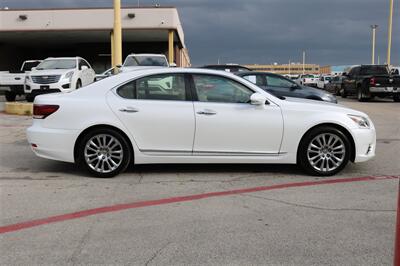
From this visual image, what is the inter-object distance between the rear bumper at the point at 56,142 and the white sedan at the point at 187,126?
1cm

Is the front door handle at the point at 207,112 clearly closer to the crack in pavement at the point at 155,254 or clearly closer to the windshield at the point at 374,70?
the crack in pavement at the point at 155,254

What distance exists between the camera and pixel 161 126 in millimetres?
6930

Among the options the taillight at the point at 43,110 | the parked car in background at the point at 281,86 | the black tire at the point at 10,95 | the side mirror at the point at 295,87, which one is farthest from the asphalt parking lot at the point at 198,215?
the black tire at the point at 10,95

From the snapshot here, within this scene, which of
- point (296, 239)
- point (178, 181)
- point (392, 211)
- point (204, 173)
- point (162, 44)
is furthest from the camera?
point (162, 44)

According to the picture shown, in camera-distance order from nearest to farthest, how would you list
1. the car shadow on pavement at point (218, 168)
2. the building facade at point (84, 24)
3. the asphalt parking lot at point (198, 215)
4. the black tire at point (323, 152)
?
1. the asphalt parking lot at point (198, 215)
2. the black tire at point (323, 152)
3. the car shadow on pavement at point (218, 168)
4. the building facade at point (84, 24)

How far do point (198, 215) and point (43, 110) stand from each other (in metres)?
3.06

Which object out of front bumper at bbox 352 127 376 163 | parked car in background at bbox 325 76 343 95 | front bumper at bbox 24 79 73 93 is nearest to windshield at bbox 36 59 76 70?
front bumper at bbox 24 79 73 93

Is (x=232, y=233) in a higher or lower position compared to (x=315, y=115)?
lower

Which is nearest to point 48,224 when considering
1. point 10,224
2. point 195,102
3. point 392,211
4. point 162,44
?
point 10,224

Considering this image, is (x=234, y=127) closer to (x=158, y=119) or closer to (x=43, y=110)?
(x=158, y=119)

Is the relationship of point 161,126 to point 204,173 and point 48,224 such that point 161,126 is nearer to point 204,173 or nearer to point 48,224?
point 204,173

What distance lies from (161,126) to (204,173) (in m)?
0.98

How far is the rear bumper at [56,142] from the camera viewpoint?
6.94 meters

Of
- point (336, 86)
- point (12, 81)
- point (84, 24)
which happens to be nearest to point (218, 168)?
point (12, 81)
